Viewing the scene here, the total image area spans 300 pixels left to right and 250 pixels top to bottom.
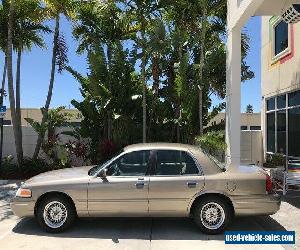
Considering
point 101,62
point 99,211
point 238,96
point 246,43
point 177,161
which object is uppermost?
→ point 246,43

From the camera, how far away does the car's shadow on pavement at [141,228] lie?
779cm

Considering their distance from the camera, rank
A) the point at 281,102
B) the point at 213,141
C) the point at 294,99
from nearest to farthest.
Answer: the point at 213,141, the point at 294,99, the point at 281,102

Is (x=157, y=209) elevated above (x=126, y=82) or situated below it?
below

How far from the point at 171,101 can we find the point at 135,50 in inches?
83.9

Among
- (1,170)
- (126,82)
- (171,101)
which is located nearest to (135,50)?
(126,82)

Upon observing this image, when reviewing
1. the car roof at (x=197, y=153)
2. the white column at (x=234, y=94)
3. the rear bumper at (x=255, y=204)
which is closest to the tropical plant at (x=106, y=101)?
the white column at (x=234, y=94)

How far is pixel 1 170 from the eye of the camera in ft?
49.7

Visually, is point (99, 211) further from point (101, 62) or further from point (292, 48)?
point (292, 48)

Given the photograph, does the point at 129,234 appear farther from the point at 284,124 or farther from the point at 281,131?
the point at 281,131

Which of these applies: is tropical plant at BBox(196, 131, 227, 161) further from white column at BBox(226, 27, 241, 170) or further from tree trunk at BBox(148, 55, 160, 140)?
tree trunk at BBox(148, 55, 160, 140)

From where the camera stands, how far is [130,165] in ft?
26.7

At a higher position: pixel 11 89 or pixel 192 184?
pixel 11 89

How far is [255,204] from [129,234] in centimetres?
219

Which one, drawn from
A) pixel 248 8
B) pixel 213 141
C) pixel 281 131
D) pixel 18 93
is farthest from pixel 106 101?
pixel 281 131
